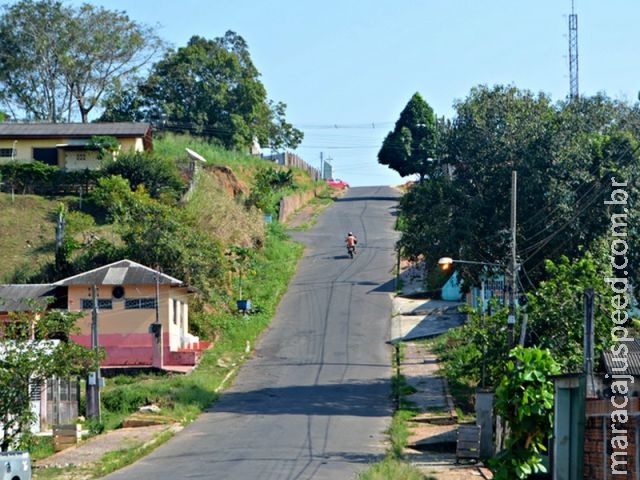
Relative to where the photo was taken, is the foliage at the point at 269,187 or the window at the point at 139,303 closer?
the window at the point at 139,303

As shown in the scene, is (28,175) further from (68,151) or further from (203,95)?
(203,95)

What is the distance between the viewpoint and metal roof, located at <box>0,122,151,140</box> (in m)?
71.5

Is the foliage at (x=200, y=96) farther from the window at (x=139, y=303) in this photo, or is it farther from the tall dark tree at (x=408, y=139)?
the window at (x=139, y=303)

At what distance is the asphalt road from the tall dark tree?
22.8m

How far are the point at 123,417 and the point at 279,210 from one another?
4131 centimetres

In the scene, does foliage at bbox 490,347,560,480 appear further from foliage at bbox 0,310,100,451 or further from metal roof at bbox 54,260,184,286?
metal roof at bbox 54,260,184,286

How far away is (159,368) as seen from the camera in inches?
1838

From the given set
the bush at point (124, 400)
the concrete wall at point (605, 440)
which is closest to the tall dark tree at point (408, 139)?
the bush at point (124, 400)

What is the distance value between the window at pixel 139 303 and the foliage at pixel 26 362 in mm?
13942

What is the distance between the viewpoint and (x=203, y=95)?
8519cm

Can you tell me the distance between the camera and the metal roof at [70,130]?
71.5 meters

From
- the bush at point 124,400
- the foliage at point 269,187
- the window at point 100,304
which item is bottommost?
the bush at point 124,400

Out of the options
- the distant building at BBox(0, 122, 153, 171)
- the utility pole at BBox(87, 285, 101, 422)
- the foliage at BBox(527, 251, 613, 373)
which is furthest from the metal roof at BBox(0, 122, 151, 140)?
the foliage at BBox(527, 251, 613, 373)

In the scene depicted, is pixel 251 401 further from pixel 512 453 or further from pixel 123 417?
pixel 512 453
